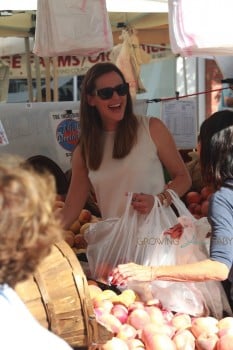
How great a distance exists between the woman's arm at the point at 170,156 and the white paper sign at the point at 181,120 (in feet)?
5.63

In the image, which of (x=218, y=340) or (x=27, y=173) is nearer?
(x=27, y=173)

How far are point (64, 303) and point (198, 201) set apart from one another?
83.3 inches

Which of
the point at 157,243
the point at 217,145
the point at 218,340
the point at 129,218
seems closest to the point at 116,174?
the point at 129,218

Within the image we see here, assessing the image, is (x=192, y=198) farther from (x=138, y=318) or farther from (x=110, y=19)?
(x=110, y=19)

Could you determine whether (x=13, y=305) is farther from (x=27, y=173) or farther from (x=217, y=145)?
(x=217, y=145)

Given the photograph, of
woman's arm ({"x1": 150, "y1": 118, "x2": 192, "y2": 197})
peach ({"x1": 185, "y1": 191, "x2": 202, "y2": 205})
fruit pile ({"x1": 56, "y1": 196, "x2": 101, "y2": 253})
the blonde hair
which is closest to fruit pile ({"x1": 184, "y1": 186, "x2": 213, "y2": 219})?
peach ({"x1": 185, "y1": 191, "x2": 202, "y2": 205})

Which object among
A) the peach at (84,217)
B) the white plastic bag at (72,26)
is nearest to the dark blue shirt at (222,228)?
the white plastic bag at (72,26)

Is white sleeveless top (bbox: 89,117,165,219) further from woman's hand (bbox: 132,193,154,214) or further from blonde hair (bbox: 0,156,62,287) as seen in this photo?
blonde hair (bbox: 0,156,62,287)

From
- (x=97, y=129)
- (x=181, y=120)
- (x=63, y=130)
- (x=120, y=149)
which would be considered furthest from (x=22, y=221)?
(x=181, y=120)

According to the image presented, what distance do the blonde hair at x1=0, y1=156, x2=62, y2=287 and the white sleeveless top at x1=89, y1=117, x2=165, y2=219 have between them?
149 centimetres

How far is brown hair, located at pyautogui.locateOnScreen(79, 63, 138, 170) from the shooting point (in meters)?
2.70

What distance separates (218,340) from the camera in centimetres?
208

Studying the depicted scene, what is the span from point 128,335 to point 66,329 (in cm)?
45

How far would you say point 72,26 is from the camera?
10.5 feet
